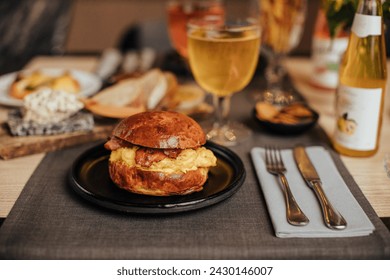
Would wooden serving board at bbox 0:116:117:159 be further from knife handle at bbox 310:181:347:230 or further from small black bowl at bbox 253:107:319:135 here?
knife handle at bbox 310:181:347:230

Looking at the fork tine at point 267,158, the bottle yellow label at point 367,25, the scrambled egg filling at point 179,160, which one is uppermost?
the bottle yellow label at point 367,25

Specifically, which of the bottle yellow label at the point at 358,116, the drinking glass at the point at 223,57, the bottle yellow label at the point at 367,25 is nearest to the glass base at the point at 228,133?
the drinking glass at the point at 223,57

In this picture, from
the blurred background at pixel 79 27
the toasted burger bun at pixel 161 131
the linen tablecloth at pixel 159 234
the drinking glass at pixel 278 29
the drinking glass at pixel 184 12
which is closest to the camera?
the linen tablecloth at pixel 159 234

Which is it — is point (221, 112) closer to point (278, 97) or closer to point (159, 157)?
point (278, 97)

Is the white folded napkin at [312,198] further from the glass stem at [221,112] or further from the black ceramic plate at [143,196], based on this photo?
the glass stem at [221,112]

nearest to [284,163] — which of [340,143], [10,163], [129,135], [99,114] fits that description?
[340,143]
